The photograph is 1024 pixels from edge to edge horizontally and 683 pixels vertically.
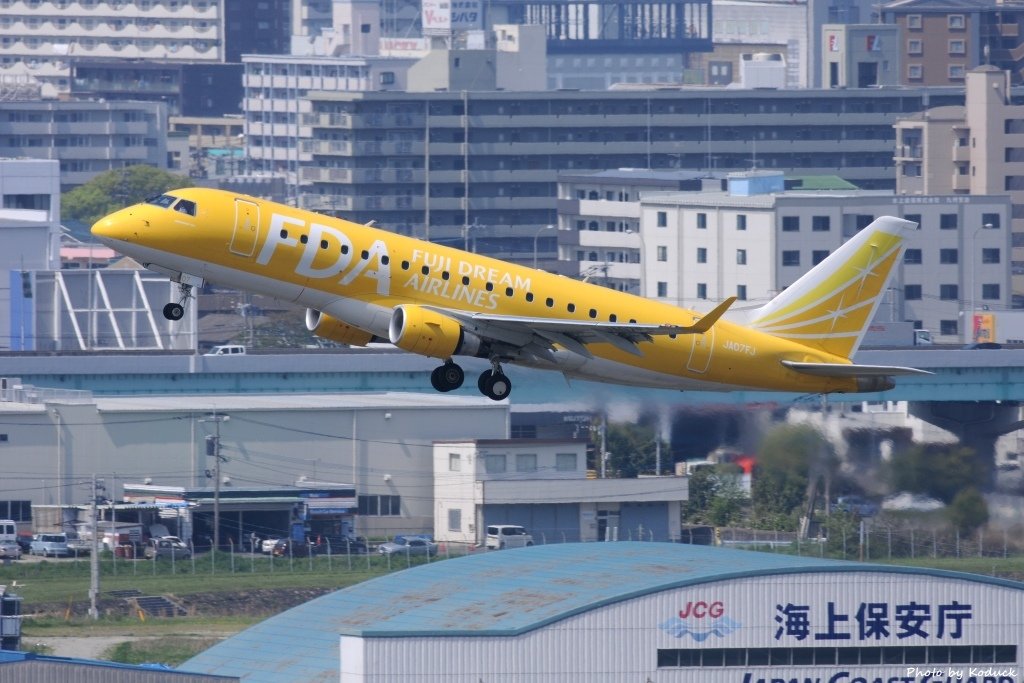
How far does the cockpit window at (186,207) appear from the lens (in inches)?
2112

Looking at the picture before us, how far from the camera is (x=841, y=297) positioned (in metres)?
62.1

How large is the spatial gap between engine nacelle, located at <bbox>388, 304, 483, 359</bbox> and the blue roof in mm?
8574

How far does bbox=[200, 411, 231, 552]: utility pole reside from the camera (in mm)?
98750

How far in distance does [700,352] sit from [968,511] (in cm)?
2492

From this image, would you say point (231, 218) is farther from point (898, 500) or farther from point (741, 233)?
point (741, 233)

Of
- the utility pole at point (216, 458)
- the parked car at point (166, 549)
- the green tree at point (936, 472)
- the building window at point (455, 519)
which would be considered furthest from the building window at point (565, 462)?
the green tree at point (936, 472)

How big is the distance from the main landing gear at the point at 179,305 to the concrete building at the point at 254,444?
1893 inches

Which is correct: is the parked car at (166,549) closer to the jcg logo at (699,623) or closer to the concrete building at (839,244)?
the jcg logo at (699,623)

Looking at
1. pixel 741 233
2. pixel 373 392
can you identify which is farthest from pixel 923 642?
pixel 741 233

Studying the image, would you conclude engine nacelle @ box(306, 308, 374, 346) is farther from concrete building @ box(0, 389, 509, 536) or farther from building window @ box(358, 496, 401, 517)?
building window @ box(358, 496, 401, 517)

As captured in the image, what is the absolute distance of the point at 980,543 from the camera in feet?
264

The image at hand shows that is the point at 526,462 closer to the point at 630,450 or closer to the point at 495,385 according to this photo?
the point at 630,450

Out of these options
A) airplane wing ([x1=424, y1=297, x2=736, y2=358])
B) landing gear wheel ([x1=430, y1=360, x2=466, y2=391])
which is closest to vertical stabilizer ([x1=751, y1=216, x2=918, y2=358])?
airplane wing ([x1=424, y1=297, x2=736, y2=358])

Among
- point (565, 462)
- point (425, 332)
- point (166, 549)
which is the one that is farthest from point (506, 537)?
point (425, 332)
